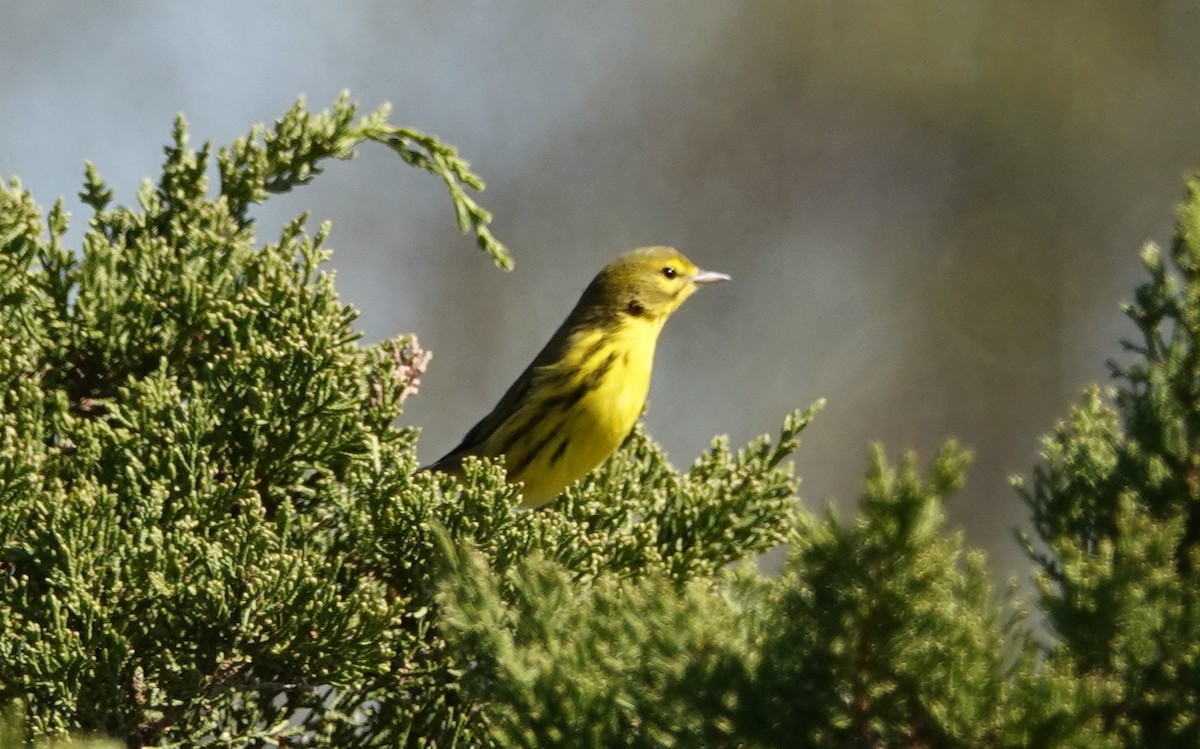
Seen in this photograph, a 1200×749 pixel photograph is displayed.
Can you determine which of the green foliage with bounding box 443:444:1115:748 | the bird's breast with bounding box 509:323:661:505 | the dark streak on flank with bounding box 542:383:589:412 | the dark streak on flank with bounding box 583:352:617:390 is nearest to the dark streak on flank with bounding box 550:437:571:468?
the bird's breast with bounding box 509:323:661:505

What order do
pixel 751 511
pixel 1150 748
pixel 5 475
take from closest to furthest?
pixel 1150 748
pixel 5 475
pixel 751 511

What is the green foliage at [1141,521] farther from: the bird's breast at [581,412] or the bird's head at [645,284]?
the bird's head at [645,284]

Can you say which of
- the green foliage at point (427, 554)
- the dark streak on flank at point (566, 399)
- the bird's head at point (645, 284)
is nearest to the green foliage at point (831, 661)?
the green foliage at point (427, 554)

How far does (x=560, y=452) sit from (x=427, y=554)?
→ 64.0 inches

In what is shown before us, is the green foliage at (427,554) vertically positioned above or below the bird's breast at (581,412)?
below

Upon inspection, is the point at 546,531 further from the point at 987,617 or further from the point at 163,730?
the point at 987,617

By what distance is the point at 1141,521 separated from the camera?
128 cm

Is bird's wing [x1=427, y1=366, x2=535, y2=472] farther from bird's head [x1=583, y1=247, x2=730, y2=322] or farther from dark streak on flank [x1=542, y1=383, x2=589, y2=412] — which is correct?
bird's head [x1=583, y1=247, x2=730, y2=322]

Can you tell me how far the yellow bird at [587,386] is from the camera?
3699 millimetres

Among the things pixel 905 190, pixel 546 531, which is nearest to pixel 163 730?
pixel 546 531

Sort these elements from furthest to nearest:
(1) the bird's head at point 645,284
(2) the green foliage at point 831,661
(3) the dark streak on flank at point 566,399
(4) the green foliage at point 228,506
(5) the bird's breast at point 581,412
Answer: (1) the bird's head at point 645,284
(3) the dark streak on flank at point 566,399
(5) the bird's breast at point 581,412
(4) the green foliage at point 228,506
(2) the green foliage at point 831,661

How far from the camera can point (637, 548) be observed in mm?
2303

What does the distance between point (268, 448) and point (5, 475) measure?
36cm

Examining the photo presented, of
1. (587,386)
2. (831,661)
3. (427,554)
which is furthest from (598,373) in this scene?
(831,661)
